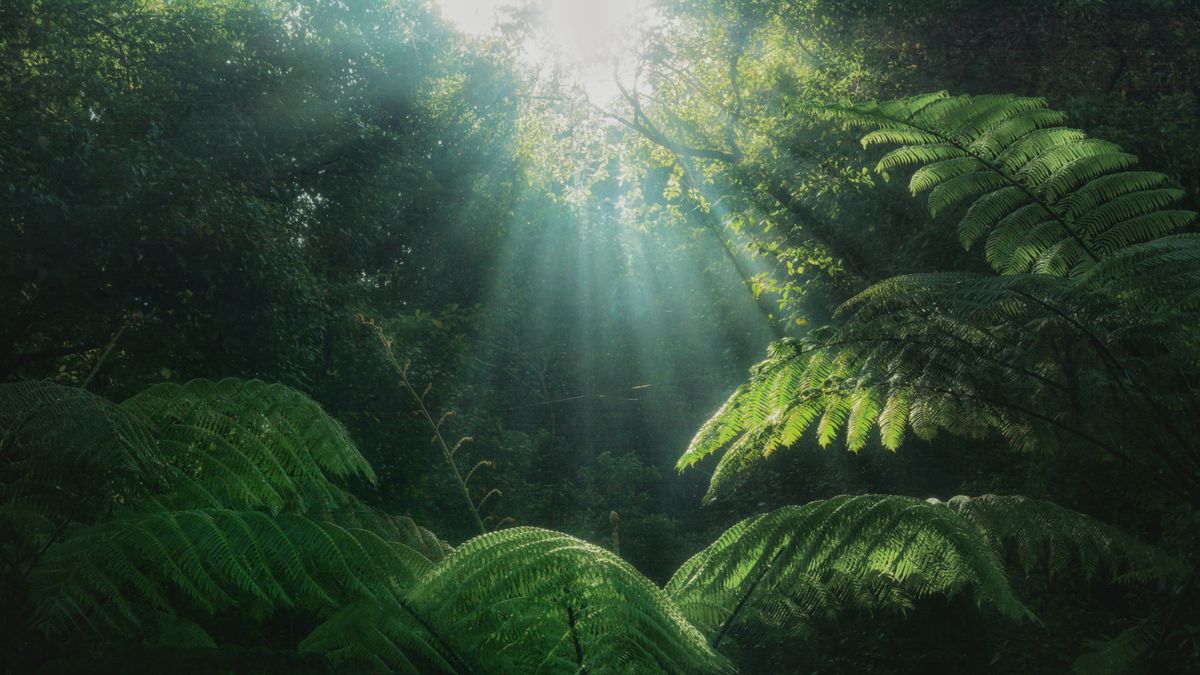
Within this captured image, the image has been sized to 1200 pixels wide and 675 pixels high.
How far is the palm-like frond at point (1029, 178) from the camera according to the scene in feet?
→ 10.6

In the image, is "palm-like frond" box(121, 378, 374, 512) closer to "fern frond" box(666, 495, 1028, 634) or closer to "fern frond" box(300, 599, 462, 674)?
"fern frond" box(300, 599, 462, 674)

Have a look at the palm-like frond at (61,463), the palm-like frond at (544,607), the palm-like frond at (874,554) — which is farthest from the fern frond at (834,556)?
the palm-like frond at (61,463)

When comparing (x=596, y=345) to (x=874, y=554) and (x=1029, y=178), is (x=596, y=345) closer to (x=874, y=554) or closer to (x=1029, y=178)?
(x=1029, y=178)

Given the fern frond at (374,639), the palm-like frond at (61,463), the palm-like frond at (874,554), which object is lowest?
the palm-like frond at (874,554)

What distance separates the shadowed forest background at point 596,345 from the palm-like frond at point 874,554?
16 mm

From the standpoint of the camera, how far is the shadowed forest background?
2162 mm

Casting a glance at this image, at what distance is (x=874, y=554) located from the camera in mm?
2492

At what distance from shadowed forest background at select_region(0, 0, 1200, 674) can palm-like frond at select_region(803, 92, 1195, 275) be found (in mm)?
16

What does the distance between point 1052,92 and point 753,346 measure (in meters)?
5.39

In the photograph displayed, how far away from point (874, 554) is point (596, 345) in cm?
1376

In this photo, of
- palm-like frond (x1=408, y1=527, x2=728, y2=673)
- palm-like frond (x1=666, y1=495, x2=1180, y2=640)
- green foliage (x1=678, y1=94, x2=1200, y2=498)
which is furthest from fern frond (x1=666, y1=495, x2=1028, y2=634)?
green foliage (x1=678, y1=94, x2=1200, y2=498)

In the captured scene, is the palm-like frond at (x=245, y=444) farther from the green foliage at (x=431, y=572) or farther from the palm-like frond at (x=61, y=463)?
the palm-like frond at (x=61, y=463)

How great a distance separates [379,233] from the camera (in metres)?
11.2

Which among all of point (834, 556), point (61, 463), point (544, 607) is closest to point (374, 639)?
point (544, 607)
